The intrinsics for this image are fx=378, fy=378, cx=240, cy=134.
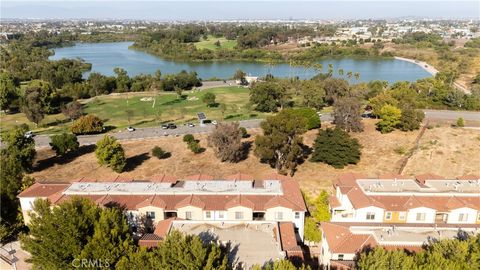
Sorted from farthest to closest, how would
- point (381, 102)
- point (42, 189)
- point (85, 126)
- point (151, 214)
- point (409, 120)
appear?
point (381, 102)
point (85, 126)
point (409, 120)
point (42, 189)
point (151, 214)

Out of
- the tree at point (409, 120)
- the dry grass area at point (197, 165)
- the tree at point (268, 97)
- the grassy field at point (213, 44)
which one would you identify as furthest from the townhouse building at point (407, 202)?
the grassy field at point (213, 44)

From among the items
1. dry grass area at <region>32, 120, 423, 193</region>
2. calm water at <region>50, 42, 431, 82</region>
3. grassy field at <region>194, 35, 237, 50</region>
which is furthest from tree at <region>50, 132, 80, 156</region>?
grassy field at <region>194, 35, 237, 50</region>

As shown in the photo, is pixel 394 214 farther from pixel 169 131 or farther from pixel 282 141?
pixel 169 131

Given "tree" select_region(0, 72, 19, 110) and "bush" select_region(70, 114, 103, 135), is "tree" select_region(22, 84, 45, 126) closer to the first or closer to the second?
"tree" select_region(0, 72, 19, 110)

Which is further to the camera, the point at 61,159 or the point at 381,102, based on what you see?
the point at 381,102

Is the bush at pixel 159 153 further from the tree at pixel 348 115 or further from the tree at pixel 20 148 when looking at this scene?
the tree at pixel 348 115

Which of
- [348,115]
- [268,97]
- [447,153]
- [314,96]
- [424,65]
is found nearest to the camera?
[447,153]

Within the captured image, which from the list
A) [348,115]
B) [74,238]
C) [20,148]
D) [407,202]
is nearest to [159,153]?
[20,148]
